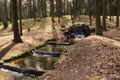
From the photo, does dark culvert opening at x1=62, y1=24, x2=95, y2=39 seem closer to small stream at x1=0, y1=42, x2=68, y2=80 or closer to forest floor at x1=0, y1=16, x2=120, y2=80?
small stream at x1=0, y1=42, x2=68, y2=80

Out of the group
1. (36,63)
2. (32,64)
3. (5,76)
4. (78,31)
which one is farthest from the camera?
(78,31)

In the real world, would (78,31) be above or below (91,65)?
above

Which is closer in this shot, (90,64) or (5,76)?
(90,64)

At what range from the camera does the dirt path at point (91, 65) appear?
38.3 ft

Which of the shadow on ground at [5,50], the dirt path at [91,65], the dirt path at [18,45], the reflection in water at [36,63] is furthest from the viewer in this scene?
the dirt path at [18,45]

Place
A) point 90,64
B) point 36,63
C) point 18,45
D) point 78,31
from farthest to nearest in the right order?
point 78,31
point 18,45
point 36,63
point 90,64

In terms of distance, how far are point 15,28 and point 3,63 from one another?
7.47 metres

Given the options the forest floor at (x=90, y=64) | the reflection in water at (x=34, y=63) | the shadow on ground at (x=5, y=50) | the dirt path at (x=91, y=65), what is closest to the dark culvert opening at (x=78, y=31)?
the shadow on ground at (x=5, y=50)

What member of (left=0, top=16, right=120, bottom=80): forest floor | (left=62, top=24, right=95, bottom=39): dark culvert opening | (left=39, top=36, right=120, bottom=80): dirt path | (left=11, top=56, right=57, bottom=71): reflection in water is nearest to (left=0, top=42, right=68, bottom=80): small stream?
(left=11, top=56, right=57, bottom=71): reflection in water

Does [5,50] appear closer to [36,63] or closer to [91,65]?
[36,63]

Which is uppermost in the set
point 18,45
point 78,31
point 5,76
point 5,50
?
point 78,31

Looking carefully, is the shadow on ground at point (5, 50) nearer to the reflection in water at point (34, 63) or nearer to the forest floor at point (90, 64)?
the forest floor at point (90, 64)

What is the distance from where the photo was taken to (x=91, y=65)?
13.3 meters

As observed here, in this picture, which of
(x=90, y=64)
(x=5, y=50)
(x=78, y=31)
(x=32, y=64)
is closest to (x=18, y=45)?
(x=5, y=50)
